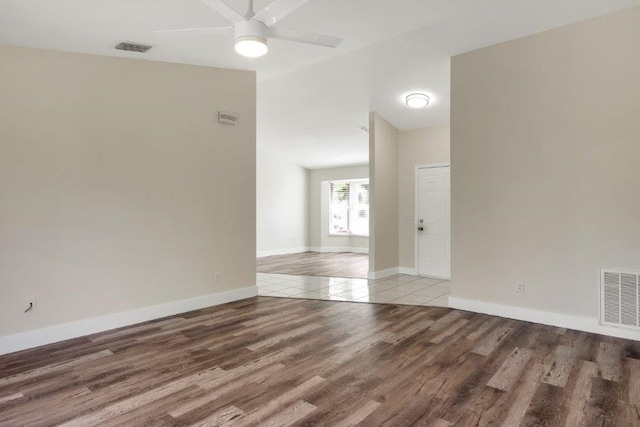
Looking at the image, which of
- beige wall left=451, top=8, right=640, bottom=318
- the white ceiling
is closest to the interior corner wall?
the white ceiling

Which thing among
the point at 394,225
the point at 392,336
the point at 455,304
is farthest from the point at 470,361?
the point at 394,225

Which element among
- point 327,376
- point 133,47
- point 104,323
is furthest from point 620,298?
point 133,47

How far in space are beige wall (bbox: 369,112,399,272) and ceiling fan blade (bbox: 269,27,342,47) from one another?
3.67 m

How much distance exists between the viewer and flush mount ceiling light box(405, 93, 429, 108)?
216 inches

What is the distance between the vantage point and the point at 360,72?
510cm

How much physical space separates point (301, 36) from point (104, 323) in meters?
3.39

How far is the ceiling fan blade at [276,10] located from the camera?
2369 mm

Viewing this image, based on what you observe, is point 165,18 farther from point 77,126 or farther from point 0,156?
point 0,156

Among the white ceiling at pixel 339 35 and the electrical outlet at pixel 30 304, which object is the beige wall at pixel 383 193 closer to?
the white ceiling at pixel 339 35

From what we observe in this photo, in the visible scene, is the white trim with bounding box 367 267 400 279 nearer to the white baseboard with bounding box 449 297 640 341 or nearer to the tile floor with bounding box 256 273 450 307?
the tile floor with bounding box 256 273 450 307

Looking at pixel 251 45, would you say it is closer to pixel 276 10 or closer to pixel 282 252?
pixel 276 10

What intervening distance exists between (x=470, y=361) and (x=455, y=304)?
5.36ft

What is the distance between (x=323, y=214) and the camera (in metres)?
11.2

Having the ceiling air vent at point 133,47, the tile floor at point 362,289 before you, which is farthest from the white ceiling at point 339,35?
the tile floor at point 362,289
